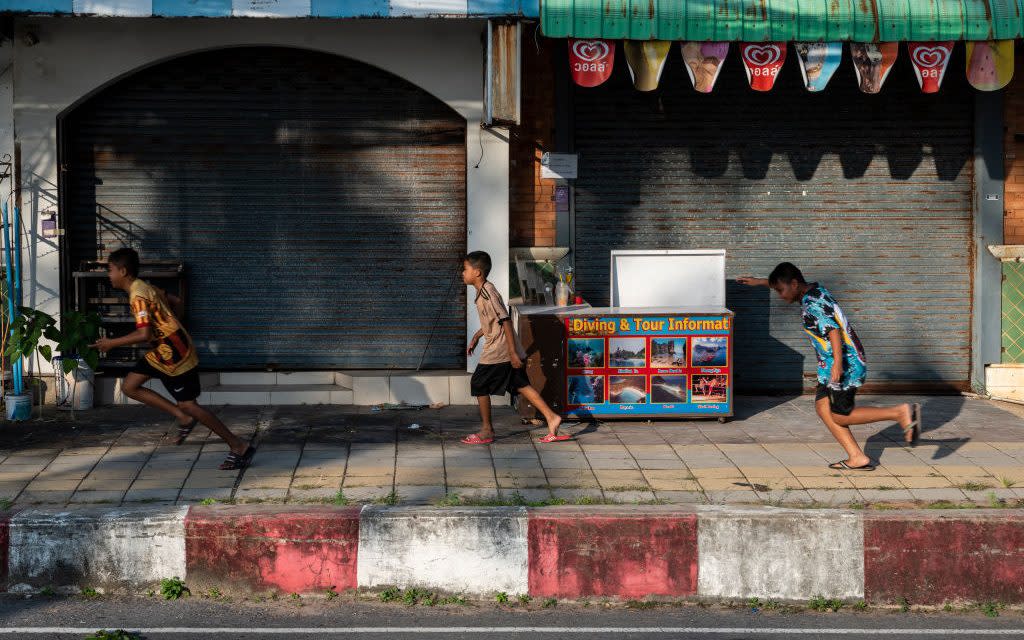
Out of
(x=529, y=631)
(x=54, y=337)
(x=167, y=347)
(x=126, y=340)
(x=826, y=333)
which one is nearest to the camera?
(x=529, y=631)

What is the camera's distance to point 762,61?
10.1 m

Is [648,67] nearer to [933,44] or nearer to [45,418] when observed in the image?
[933,44]

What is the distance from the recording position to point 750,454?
342 inches

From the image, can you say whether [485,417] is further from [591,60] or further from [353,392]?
[591,60]

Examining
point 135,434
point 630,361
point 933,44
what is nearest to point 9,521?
point 135,434

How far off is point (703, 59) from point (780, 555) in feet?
16.1


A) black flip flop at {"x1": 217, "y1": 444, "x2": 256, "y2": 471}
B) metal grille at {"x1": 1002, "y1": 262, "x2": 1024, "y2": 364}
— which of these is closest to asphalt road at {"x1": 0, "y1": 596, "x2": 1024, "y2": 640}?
black flip flop at {"x1": 217, "y1": 444, "x2": 256, "y2": 471}

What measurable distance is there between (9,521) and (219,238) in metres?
4.72

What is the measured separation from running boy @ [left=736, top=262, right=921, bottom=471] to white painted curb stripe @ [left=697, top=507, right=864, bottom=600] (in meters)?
1.38

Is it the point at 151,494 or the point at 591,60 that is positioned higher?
the point at 591,60

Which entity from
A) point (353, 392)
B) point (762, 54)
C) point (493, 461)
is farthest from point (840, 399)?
point (353, 392)

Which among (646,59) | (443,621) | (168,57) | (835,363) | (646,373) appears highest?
(168,57)

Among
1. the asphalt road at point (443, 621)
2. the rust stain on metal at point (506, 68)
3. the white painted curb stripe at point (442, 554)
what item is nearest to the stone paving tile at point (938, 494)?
the asphalt road at point (443, 621)

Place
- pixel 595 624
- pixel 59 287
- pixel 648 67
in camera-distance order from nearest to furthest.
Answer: pixel 595 624 → pixel 648 67 → pixel 59 287
